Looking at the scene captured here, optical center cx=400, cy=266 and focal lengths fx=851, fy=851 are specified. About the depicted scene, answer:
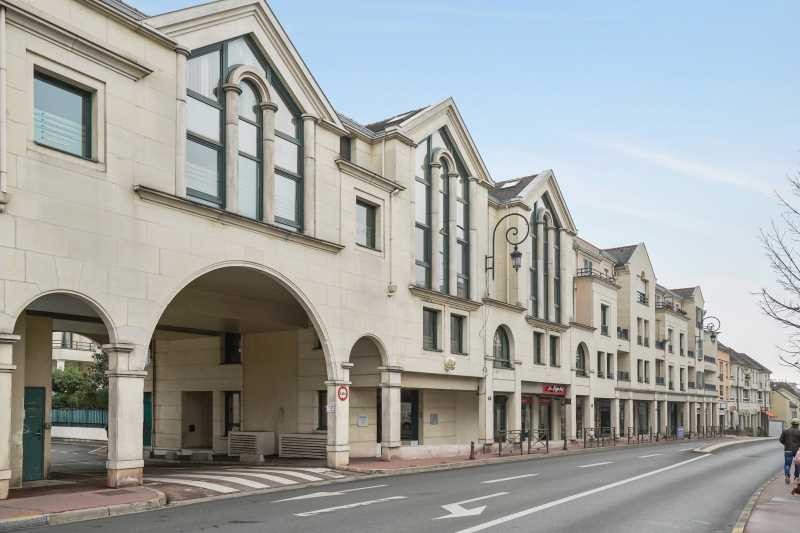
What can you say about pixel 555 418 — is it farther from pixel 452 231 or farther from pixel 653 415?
pixel 653 415

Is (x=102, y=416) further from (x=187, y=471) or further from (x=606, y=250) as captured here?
(x=606, y=250)

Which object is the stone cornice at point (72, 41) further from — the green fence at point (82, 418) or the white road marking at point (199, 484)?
the green fence at point (82, 418)

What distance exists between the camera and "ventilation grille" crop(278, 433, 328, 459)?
97.2 ft

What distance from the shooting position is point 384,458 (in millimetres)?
29719

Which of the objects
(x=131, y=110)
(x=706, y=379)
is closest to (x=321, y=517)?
(x=131, y=110)

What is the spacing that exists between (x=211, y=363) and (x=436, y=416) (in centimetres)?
953

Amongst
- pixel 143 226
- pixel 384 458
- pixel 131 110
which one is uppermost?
pixel 131 110

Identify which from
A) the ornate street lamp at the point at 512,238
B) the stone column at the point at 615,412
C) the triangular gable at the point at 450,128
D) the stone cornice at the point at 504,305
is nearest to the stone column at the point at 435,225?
the triangular gable at the point at 450,128

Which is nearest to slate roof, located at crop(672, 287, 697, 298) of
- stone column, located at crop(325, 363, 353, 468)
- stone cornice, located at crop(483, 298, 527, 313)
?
stone cornice, located at crop(483, 298, 527, 313)

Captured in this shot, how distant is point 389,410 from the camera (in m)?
29.7

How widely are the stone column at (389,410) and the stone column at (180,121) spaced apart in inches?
454

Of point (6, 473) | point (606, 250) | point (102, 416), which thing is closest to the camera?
point (6, 473)

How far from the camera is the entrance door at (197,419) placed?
35.7 meters

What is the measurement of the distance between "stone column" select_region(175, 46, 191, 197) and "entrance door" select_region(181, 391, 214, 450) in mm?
16733
